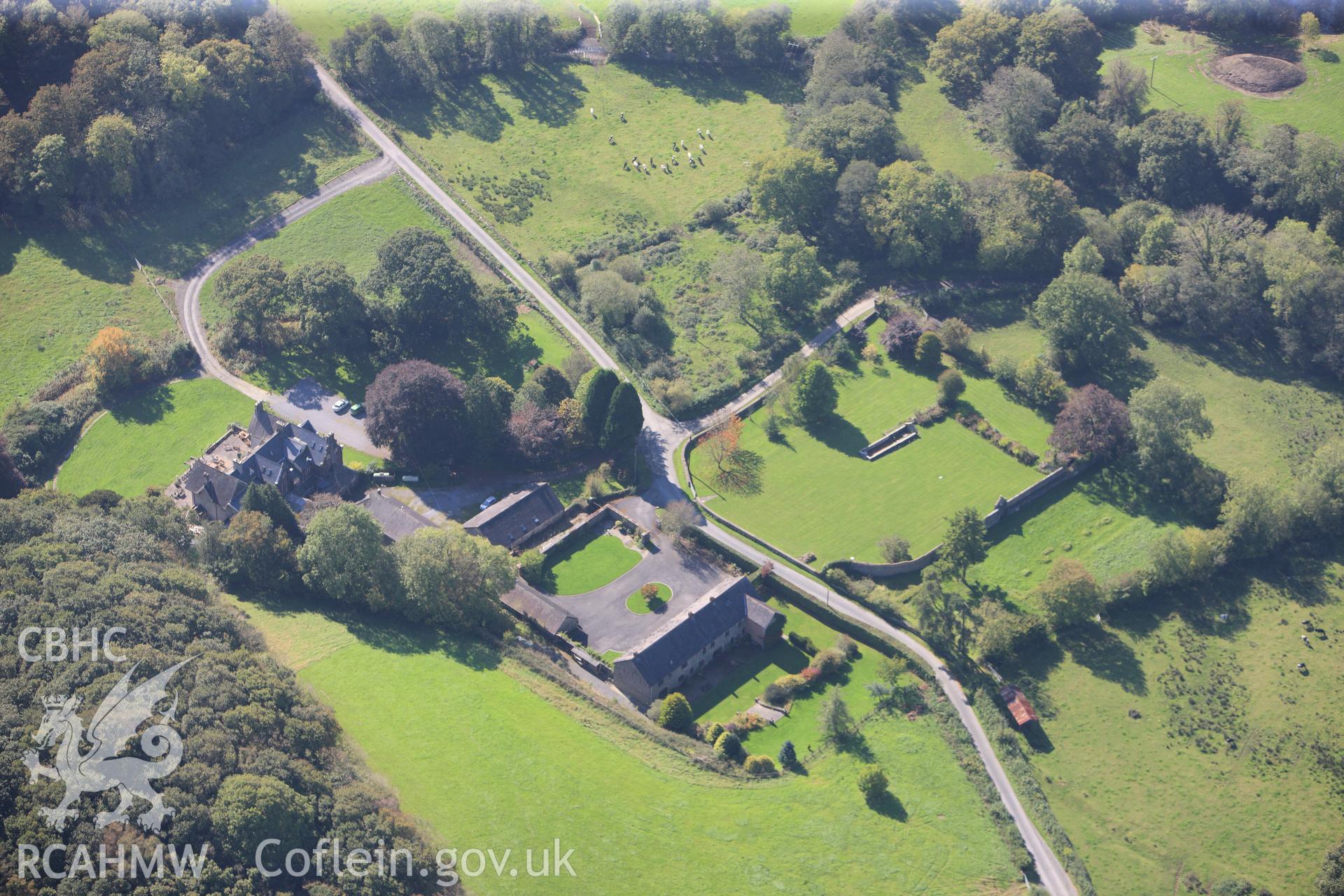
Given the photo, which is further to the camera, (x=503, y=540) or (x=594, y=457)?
(x=594, y=457)

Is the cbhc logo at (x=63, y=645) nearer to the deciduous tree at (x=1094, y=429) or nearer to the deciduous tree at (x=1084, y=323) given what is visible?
the deciduous tree at (x=1094, y=429)

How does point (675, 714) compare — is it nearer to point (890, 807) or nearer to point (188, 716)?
point (890, 807)

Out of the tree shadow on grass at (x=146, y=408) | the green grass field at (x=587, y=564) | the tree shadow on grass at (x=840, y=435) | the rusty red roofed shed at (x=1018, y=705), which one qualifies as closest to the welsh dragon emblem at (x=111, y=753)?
the green grass field at (x=587, y=564)

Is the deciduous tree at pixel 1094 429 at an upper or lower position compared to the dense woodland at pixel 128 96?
lower

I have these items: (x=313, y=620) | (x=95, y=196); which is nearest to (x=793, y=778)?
(x=313, y=620)

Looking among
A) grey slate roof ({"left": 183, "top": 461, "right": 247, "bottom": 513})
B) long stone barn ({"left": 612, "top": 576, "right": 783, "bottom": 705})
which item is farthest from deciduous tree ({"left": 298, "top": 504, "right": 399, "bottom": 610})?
long stone barn ({"left": 612, "top": 576, "right": 783, "bottom": 705})

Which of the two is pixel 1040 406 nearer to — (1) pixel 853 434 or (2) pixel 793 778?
(1) pixel 853 434

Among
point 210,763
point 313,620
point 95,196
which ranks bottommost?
point 313,620

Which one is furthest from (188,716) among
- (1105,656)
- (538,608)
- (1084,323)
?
(1084,323)
